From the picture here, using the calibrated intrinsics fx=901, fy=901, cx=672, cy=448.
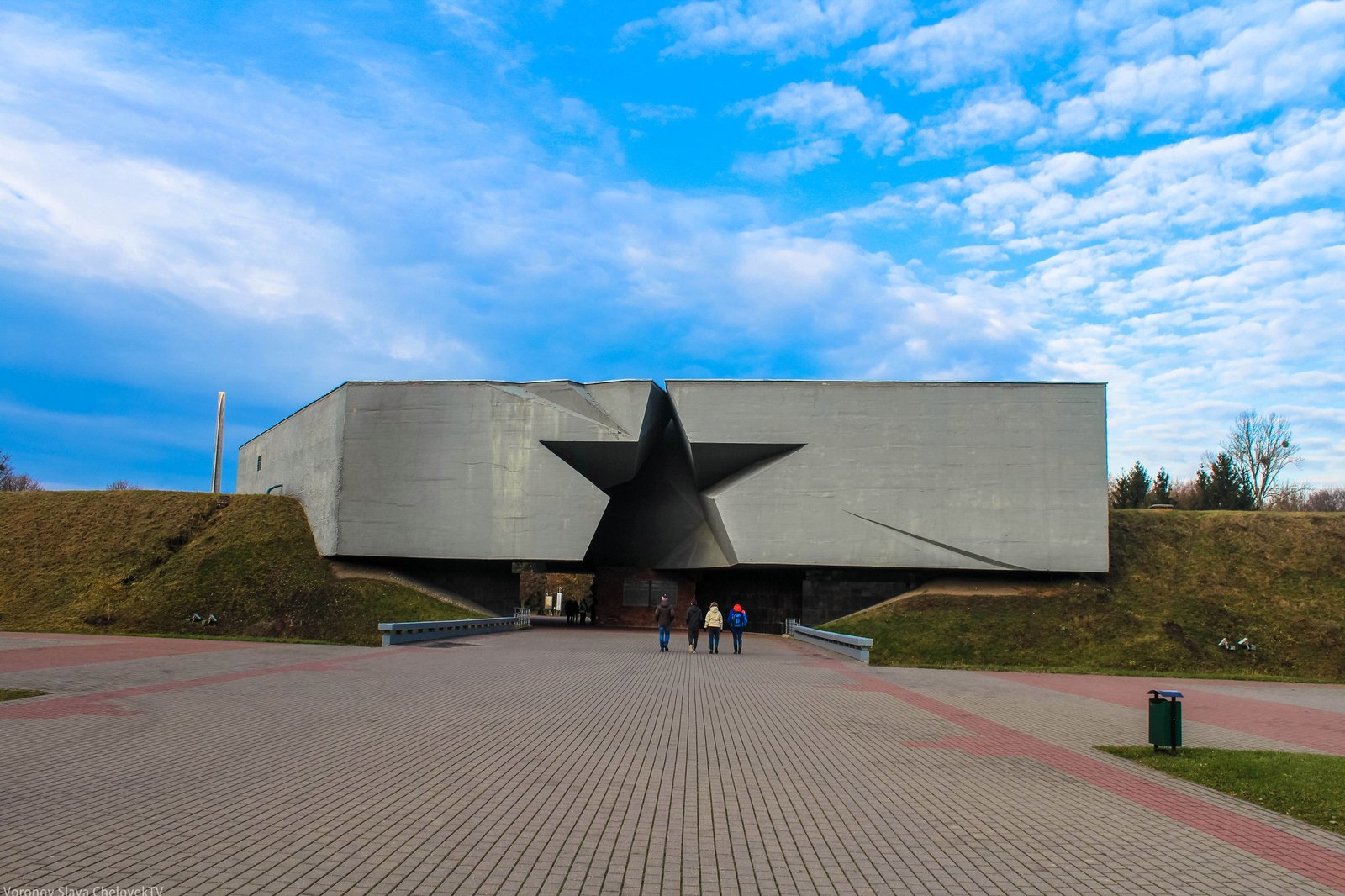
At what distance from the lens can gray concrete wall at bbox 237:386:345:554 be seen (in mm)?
33781

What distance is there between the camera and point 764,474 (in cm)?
3238

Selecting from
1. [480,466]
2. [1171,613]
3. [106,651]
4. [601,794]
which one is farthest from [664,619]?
[1171,613]

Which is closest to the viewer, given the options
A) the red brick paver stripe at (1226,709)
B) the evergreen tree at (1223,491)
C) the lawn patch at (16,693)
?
the lawn patch at (16,693)

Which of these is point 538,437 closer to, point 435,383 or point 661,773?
point 435,383

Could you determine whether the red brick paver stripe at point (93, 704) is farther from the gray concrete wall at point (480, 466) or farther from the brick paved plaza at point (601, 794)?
the gray concrete wall at point (480, 466)

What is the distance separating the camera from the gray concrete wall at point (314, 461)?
33.8 metres

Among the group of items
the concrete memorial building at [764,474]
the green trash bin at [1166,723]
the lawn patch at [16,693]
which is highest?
the concrete memorial building at [764,474]

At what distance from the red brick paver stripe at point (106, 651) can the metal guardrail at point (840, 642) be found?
568 inches

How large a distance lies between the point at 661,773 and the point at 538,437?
2532cm

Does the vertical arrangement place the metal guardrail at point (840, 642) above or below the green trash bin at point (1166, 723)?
below

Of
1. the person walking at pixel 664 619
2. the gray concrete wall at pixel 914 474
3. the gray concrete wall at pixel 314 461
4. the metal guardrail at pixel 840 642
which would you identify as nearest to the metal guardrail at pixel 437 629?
the person walking at pixel 664 619

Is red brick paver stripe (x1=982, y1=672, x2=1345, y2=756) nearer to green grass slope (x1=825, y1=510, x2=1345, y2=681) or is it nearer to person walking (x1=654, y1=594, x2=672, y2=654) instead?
green grass slope (x1=825, y1=510, x2=1345, y2=681)

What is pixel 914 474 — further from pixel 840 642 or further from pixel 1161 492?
pixel 1161 492

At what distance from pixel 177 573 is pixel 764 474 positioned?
20327mm
